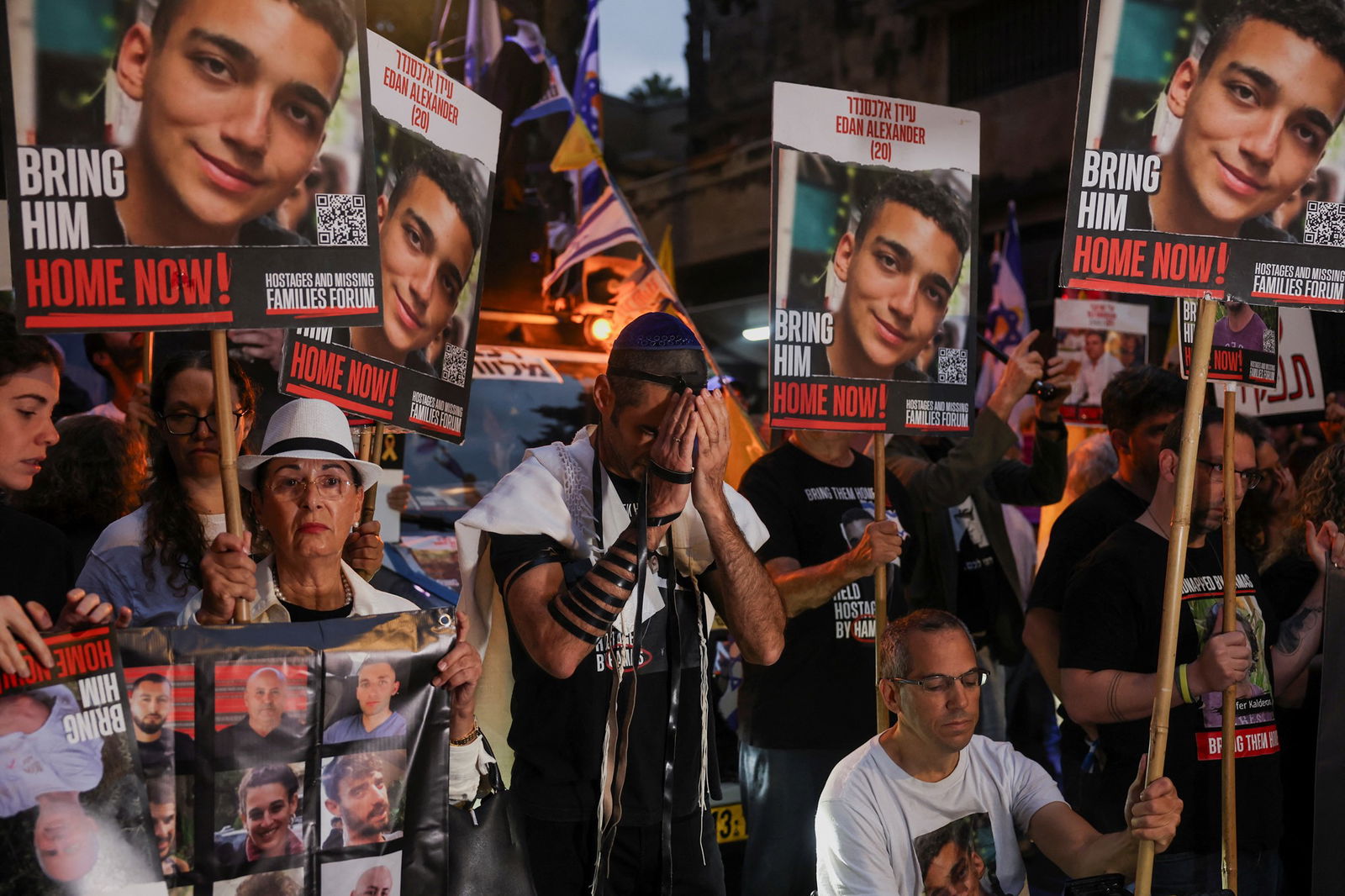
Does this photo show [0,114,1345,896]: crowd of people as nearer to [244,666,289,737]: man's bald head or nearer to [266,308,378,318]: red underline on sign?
[244,666,289,737]: man's bald head

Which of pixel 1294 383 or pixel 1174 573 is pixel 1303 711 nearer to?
pixel 1174 573

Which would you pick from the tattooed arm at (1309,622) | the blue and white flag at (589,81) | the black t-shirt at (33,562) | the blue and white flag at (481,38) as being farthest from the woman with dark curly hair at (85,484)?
the blue and white flag at (589,81)

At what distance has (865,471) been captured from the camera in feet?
16.7

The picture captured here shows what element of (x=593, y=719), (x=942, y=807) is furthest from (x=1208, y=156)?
(x=593, y=719)

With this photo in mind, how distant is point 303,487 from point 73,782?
33.7 inches

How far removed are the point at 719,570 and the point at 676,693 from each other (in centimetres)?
35

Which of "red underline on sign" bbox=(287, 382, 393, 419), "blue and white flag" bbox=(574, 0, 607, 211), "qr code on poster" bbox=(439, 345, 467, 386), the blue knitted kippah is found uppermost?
"blue and white flag" bbox=(574, 0, 607, 211)

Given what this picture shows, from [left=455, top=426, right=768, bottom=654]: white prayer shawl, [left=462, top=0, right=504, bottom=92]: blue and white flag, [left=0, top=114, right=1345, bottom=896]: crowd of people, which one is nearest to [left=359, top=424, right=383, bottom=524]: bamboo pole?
[left=0, top=114, right=1345, bottom=896]: crowd of people

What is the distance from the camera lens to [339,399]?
386cm

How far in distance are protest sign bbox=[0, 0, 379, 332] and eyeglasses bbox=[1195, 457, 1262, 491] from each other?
2627 millimetres

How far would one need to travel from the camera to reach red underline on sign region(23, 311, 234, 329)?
281 centimetres

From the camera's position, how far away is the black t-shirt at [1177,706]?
391 cm

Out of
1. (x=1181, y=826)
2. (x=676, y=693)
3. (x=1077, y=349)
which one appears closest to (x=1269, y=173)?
(x=1181, y=826)

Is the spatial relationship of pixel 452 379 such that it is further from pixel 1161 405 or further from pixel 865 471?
pixel 1161 405
